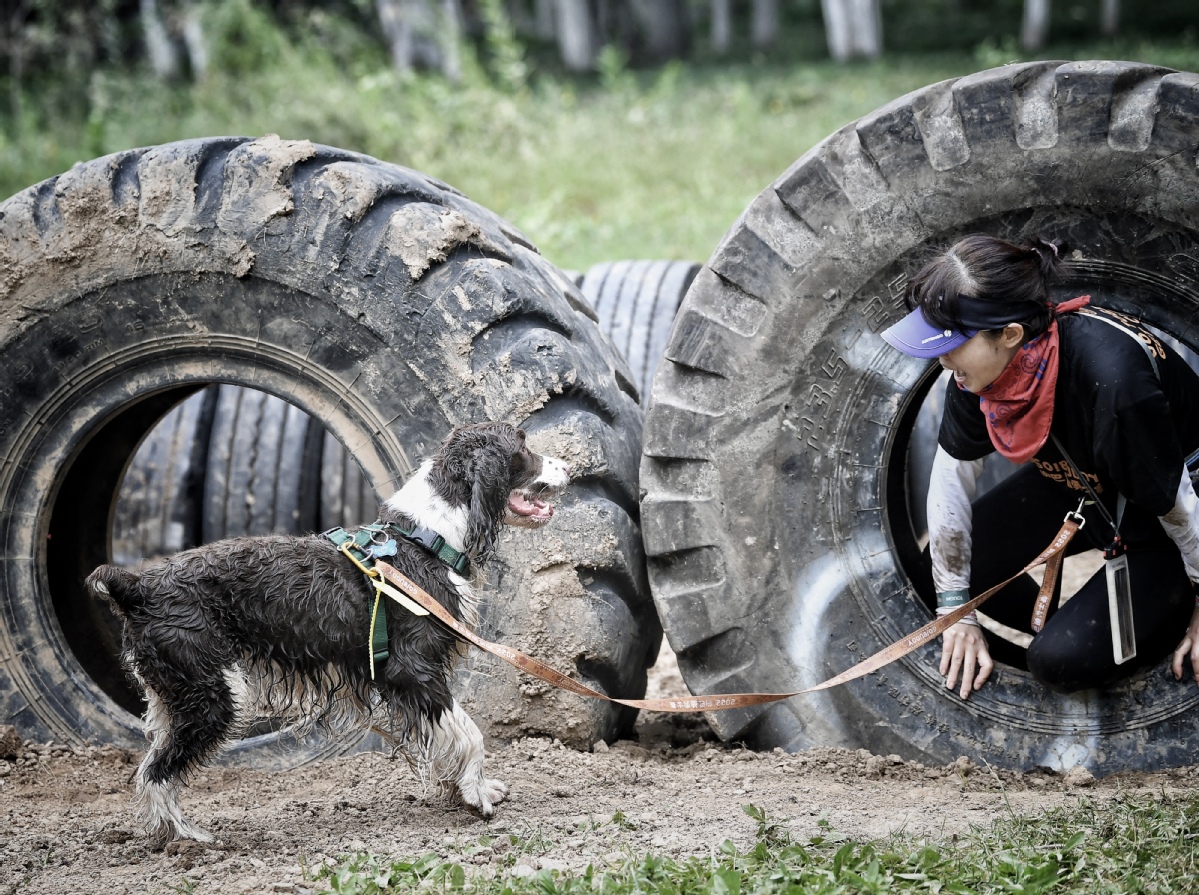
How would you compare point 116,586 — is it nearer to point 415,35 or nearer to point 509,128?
point 509,128

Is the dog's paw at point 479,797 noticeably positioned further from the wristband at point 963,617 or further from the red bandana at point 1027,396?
the red bandana at point 1027,396

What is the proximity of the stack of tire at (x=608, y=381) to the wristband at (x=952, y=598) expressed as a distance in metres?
0.07

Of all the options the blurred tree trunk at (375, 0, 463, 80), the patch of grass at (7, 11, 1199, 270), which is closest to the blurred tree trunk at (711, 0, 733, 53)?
the blurred tree trunk at (375, 0, 463, 80)

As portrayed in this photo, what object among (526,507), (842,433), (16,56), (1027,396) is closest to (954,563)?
(842,433)

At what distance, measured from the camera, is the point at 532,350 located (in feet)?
13.3

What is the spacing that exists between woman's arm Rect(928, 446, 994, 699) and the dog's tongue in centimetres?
140

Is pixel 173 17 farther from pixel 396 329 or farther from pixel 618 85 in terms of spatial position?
pixel 396 329

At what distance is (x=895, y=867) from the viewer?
302cm

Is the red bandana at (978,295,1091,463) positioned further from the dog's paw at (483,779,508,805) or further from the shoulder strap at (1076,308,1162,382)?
the dog's paw at (483,779,508,805)

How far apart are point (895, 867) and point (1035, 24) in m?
28.9

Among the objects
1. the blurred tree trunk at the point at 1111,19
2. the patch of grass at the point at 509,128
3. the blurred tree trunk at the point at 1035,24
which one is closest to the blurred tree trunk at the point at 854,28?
the blurred tree trunk at the point at 1035,24

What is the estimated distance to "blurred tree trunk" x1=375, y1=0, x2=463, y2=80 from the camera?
77.5ft

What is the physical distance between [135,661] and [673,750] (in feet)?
6.56

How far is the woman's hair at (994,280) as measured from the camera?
3547 mm
